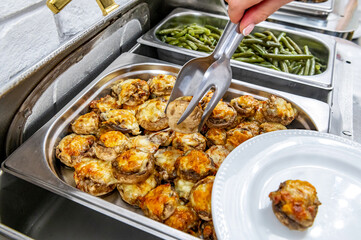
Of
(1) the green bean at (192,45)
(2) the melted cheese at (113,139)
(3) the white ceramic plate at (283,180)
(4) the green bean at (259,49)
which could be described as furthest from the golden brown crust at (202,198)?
(4) the green bean at (259,49)

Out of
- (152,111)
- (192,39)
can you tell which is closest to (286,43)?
(192,39)

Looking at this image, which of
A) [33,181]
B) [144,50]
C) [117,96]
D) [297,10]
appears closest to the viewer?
[33,181]

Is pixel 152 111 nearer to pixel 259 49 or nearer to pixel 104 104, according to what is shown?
pixel 104 104

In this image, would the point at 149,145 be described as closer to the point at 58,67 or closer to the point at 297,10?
the point at 58,67

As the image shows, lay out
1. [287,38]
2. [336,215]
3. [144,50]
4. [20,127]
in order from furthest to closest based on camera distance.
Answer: [287,38] < [144,50] < [20,127] < [336,215]

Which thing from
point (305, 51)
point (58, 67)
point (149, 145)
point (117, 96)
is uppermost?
point (58, 67)

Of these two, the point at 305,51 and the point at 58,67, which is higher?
the point at 58,67

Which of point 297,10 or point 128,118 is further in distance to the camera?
point 297,10

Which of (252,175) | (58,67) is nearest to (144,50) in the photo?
(58,67)
